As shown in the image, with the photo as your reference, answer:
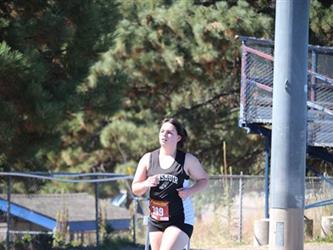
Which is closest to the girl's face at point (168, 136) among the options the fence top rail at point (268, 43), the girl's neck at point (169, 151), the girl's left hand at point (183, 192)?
the girl's neck at point (169, 151)

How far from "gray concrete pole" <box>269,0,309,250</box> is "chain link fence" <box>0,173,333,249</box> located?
8.42 feet

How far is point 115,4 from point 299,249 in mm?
7789

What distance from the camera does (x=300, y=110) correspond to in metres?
7.74

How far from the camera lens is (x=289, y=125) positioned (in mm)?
7684

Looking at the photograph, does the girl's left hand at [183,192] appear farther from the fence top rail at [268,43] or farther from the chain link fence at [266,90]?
the fence top rail at [268,43]

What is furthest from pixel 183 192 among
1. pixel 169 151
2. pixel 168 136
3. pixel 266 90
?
pixel 266 90

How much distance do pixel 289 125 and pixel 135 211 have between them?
8291 mm

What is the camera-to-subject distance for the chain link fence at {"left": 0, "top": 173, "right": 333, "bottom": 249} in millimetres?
14250

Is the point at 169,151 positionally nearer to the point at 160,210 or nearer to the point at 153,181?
the point at 153,181

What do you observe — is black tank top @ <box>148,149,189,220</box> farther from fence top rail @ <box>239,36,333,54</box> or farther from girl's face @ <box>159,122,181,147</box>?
fence top rail @ <box>239,36,333,54</box>

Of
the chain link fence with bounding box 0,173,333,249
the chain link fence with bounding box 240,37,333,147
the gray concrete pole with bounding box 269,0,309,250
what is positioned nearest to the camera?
the gray concrete pole with bounding box 269,0,309,250

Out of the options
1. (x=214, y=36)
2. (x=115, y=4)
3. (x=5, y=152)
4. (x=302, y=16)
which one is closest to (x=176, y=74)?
(x=214, y=36)

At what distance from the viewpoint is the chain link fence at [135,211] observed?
1425 centimetres

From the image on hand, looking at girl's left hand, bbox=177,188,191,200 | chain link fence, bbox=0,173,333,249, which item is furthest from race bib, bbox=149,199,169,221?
chain link fence, bbox=0,173,333,249
